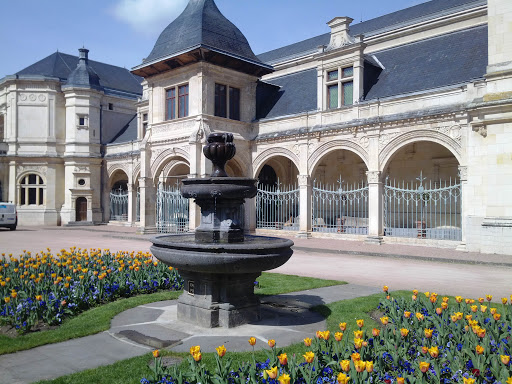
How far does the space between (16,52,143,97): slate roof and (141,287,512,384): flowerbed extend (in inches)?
1231

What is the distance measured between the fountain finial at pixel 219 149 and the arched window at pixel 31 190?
27.4 metres

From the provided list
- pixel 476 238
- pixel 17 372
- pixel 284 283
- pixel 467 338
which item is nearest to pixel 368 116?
pixel 476 238

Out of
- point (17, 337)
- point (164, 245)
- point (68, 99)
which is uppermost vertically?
point (68, 99)

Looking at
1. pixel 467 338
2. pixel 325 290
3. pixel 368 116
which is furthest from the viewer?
pixel 368 116

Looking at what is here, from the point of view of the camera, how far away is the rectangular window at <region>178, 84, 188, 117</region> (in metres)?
21.4

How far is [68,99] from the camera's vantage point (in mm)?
30391

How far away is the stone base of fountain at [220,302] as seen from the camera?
5535mm

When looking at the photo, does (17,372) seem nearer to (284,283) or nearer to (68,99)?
(284,283)

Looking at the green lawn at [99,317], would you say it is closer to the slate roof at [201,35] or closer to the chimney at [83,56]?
the slate roof at [201,35]

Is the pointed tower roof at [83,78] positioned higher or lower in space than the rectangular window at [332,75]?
higher

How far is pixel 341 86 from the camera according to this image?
63.5 feet

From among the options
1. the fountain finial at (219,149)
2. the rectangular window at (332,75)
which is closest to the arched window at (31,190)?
the rectangular window at (332,75)

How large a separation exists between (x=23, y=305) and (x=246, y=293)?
2881 mm

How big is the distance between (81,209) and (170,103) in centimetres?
1228
